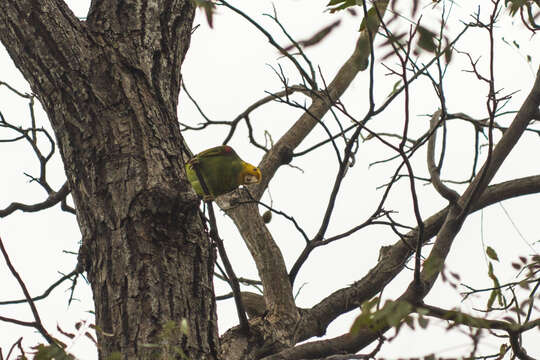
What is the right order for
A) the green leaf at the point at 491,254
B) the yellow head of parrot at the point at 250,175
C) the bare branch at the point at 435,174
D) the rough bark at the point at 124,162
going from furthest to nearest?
the yellow head of parrot at the point at 250,175
the bare branch at the point at 435,174
the green leaf at the point at 491,254
the rough bark at the point at 124,162

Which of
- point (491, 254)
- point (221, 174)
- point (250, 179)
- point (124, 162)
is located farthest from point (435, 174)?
point (221, 174)

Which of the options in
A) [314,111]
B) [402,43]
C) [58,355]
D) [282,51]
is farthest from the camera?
[314,111]

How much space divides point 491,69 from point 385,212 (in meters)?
0.80

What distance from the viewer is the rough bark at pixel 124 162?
1991 mm

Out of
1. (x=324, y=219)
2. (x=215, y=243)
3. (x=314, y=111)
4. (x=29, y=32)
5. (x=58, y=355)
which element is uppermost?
(x=314, y=111)

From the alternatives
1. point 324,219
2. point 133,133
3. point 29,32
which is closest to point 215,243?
point 133,133

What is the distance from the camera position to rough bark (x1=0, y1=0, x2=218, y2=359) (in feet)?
6.53

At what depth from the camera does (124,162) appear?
2.16 meters

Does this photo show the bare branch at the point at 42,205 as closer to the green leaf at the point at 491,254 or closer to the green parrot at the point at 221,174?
the green parrot at the point at 221,174

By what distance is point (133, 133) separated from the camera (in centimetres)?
221

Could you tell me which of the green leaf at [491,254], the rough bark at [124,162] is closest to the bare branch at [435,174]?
the green leaf at [491,254]

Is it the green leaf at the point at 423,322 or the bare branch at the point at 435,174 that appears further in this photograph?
the bare branch at the point at 435,174

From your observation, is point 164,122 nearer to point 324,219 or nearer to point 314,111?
point 324,219

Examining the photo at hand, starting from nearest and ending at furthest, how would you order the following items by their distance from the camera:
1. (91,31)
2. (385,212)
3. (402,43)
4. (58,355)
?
(58,355) < (402,43) < (91,31) < (385,212)
